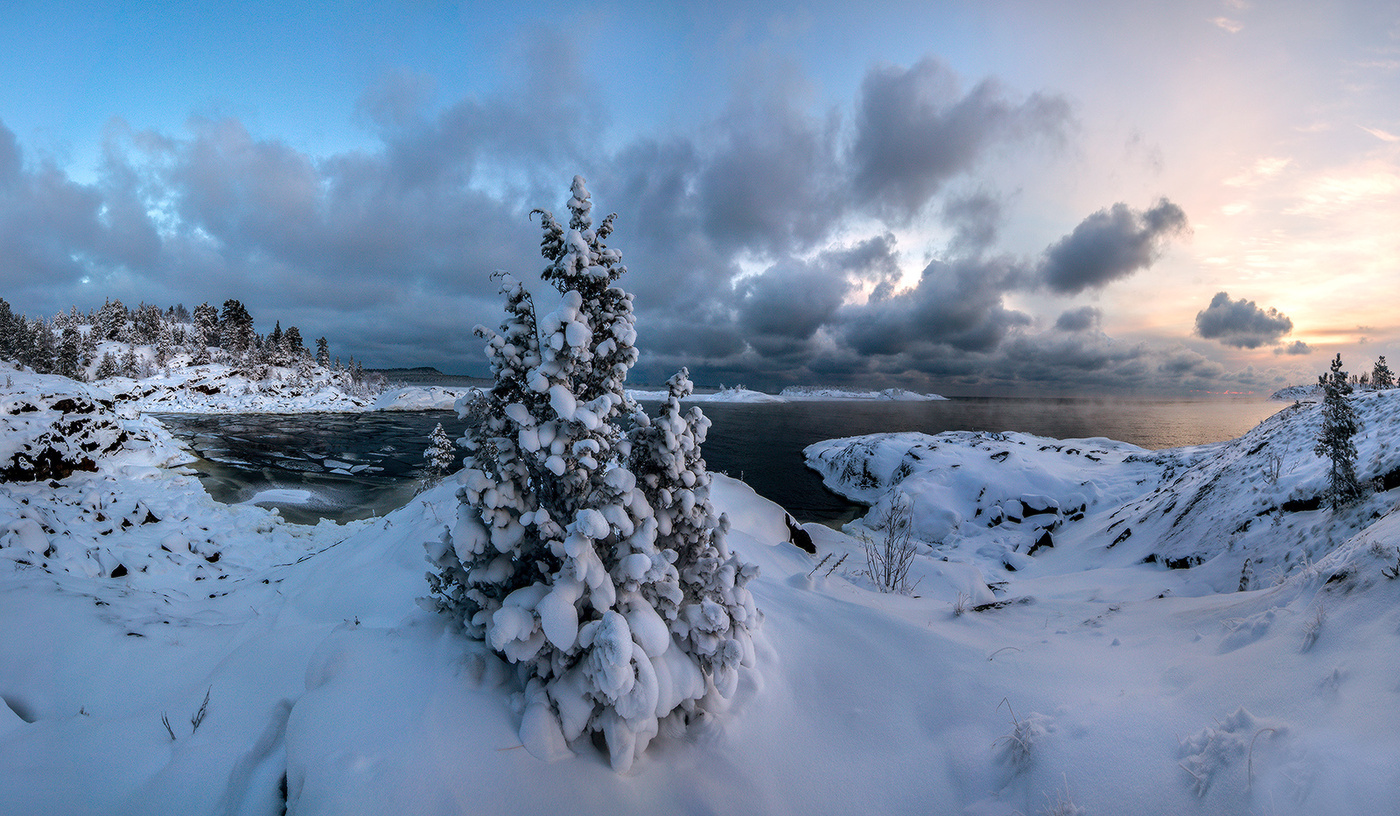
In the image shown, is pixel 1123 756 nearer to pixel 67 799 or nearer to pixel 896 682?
pixel 896 682

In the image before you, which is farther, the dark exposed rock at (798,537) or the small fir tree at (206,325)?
the small fir tree at (206,325)

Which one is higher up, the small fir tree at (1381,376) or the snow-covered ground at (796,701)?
the small fir tree at (1381,376)

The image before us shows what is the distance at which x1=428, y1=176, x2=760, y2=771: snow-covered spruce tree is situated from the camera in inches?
150

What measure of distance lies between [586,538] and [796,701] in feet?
10.2

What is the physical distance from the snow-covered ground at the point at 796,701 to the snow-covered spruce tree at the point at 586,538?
0.49m

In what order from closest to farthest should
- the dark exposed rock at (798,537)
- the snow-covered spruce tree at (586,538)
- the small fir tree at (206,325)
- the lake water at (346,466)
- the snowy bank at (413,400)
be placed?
the snow-covered spruce tree at (586,538) → the dark exposed rock at (798,537) → the lake water at (346,466) → the small fir tree at (206,325) → the snowy bank at (413,400)

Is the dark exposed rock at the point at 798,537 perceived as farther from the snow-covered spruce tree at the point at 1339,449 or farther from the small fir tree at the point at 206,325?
the small fir tree at the point at 206,325

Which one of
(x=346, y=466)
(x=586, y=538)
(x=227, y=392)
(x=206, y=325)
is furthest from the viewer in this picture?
(x=206, y=325)

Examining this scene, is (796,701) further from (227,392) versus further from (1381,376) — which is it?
(227,392)

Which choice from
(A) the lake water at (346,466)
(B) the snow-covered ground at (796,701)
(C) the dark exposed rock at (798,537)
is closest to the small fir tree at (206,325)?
(A) the lake water at (346,466)

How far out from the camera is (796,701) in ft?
16.4

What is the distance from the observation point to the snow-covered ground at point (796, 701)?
3.23 metres

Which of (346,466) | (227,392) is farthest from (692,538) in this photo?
(227,392)

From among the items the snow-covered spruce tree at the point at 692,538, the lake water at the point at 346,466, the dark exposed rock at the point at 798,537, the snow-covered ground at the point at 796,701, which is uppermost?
the snow-covered spruce tree at the point at 692,538
